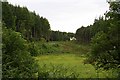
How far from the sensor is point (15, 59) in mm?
23703

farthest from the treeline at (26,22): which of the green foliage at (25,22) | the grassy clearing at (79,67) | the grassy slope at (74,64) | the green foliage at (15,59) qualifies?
the green foliage at (15,59)

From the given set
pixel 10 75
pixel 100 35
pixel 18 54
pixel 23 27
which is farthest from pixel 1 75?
pixel 23 27

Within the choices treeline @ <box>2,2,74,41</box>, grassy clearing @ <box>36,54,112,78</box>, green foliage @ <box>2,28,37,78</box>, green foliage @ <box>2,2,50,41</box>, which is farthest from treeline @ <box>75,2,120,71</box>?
treeline @ <box>2,2,74,41</box>

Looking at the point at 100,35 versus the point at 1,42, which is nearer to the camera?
the point at 1,42

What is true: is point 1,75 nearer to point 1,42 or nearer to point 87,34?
point 1,42

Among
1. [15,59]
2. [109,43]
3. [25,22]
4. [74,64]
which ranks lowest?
[74,64]

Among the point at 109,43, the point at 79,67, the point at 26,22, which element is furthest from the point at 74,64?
the point at 26,22

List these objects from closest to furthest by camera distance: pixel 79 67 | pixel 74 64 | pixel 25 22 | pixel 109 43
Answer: pixel 109 43, pixel 79 67, pixel 74 64, pixel 25 22

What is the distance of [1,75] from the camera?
22422mm

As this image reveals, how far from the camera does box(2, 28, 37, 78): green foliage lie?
74.7ft

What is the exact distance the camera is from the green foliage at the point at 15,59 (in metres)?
22.8

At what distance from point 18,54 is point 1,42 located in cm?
158

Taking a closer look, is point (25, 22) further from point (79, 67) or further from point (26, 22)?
point (79, 67)

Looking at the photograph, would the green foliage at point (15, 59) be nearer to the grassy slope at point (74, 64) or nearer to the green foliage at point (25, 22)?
the grassy slope at point (74, 64)
